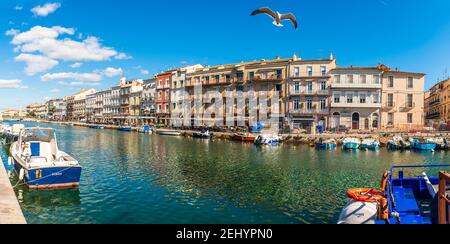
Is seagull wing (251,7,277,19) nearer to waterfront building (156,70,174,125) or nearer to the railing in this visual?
the railing

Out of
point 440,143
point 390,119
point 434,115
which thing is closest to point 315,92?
point 390,119

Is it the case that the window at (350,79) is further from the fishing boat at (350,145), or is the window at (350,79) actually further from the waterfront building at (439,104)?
the waterfront building at (439,104)

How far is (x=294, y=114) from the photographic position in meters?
56.4

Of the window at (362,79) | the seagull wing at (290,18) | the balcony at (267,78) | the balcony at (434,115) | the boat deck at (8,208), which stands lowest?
the boat deck at (8,208)

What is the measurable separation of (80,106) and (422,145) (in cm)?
14084

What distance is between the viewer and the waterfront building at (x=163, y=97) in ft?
267

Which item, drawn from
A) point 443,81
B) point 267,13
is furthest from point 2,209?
point 443,81

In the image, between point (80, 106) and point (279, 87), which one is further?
point (80, 106)

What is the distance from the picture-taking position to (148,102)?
89.3 m

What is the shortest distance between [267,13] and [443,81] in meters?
74.6

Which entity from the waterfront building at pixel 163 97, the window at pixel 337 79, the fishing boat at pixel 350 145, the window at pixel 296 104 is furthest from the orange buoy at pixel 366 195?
the waterfront building at pixel 163 97

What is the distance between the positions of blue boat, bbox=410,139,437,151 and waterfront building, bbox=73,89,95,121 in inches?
5051

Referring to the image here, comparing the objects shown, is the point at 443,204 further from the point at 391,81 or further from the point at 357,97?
the point at 391,81
